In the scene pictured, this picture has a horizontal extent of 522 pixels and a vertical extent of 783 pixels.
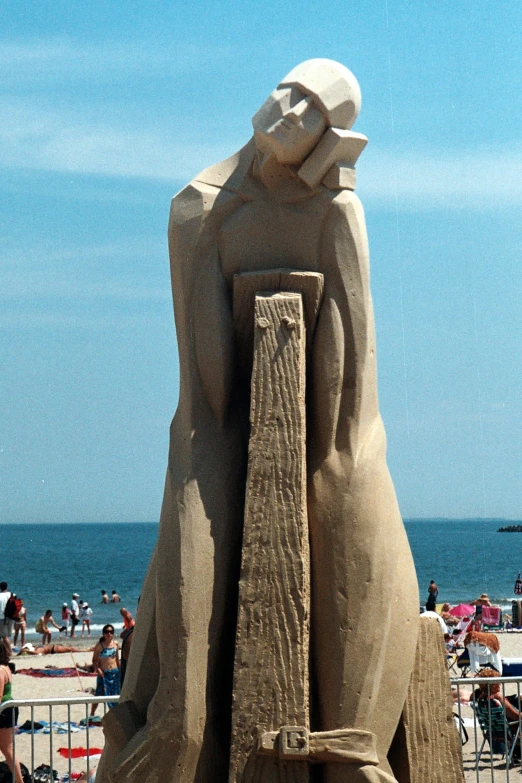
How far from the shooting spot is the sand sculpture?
4.43 m


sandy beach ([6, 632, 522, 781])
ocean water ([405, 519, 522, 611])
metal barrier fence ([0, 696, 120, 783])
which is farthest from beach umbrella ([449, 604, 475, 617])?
ocean water ([405, 519, 522, 611])

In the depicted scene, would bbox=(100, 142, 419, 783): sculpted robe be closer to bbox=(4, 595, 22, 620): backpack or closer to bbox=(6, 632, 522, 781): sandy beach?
bbox=(6, 632, 522, 781): sandy beach

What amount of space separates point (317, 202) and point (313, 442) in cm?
92

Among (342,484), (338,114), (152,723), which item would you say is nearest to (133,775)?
(152,723)

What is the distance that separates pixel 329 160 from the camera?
15.7 feet

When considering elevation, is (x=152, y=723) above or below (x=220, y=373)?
below

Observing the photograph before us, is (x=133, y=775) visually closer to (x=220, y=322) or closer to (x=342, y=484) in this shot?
(x=342, y=484)

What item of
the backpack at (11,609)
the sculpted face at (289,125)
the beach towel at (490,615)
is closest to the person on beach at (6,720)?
the sculpted face at (289,125)

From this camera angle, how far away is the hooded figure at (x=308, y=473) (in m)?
4.50

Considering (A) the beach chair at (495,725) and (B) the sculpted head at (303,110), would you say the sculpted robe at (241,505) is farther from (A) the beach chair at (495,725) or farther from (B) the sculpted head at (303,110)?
(A) the beach chair at (495,725)

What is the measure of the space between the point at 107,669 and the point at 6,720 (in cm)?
369

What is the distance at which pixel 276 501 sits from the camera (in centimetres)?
455

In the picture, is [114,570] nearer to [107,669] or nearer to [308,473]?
[107,669]

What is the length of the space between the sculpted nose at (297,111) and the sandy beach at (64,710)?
4059 millimetres
